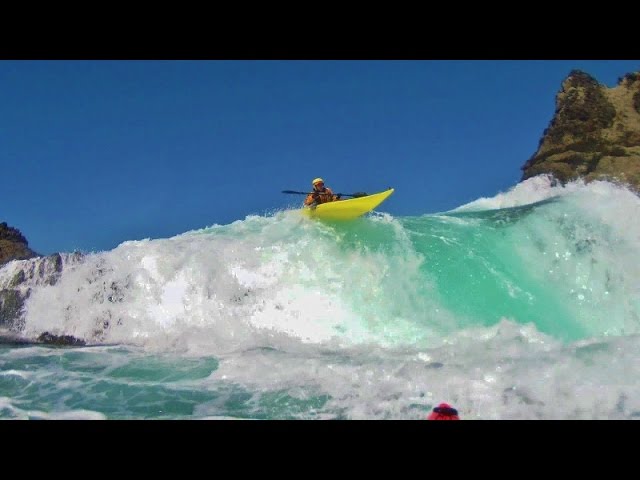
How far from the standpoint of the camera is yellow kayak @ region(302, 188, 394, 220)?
1206cm

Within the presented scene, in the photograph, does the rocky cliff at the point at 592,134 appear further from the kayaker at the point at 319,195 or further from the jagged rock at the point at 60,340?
the jagged rock at the point at 60,340

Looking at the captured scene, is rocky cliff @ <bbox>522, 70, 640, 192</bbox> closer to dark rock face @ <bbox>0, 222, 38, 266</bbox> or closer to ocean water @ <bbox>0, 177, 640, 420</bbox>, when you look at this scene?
ocean water @ <bbox>0, 177, 640, 420</bbox>

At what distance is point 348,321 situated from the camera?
983cm

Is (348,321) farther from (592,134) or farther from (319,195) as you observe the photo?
(592,134)

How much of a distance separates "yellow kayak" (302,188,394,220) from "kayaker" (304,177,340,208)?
0.34 m

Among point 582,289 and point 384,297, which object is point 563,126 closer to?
point 582,289

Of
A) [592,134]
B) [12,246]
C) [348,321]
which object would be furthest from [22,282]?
[592,134]

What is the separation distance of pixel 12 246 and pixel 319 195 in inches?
403

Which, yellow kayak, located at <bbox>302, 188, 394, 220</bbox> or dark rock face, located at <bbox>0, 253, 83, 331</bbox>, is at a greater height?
yellow kayak, located at <bbox>302, 188, 394, 220</bbox>

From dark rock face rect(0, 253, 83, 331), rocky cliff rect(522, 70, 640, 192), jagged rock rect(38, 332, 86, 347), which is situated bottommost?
jagged rock rect(38, 332, 86, 347)

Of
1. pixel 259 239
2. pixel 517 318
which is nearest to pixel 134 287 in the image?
pixel 259 239

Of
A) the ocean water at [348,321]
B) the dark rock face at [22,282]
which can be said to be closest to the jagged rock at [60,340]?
the ocean water at [348,321]

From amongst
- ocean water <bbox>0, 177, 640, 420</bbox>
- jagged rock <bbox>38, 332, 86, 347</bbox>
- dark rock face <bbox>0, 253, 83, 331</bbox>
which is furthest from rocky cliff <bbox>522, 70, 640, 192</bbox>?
jagged rock <bbox>38, 332, 86, 347</bbox>
